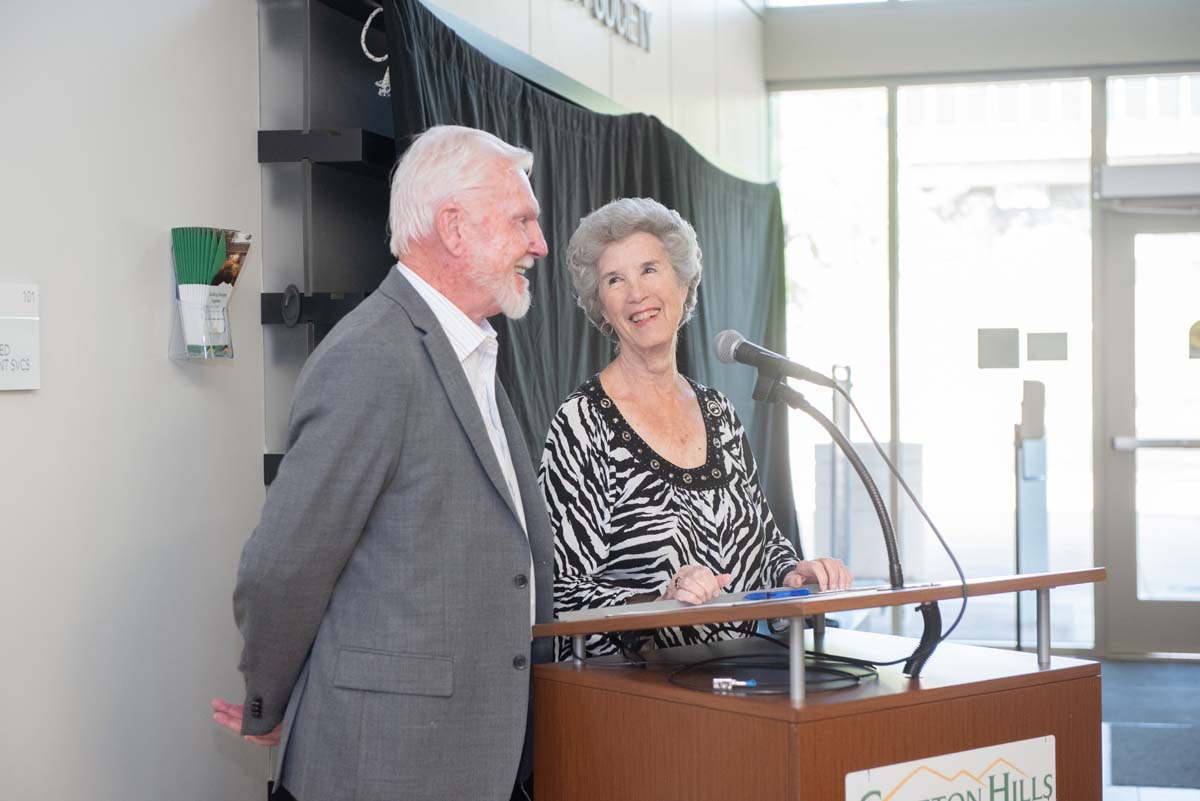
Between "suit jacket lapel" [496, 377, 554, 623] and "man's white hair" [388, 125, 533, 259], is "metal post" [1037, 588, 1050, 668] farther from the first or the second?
"man's white hair" [388, 125, 533, 259]

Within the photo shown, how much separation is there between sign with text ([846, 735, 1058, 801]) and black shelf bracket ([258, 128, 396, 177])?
1603 millimetres

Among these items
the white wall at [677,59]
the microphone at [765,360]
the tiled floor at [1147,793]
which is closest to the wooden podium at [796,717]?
the microphone at [765,360]

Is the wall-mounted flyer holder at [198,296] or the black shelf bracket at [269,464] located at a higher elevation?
the wall-mounted flyer holder at [198,296]

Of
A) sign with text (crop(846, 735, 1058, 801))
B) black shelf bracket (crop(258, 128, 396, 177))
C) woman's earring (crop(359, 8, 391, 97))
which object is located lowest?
sign with text (crop(846, 735, 1058, 801))

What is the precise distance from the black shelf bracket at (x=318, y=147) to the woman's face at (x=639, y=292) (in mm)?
600

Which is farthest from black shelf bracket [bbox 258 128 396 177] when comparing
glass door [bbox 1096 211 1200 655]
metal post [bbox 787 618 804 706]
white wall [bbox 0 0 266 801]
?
glass door [bbox 1096 211 1200 655]

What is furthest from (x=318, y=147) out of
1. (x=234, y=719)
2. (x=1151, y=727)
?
(x=1151, y=727)

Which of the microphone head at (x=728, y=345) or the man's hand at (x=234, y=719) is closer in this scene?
the man's hand at (x=234, y=719)

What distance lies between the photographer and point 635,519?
6.86 ft

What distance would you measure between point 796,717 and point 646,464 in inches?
30.0

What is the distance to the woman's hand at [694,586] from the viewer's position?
5.57 feet

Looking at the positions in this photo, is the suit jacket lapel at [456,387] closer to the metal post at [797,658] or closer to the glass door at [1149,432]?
the metal post at [797,658]

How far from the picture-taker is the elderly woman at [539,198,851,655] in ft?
6.75

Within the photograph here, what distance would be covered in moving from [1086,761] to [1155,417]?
5.15 meters
